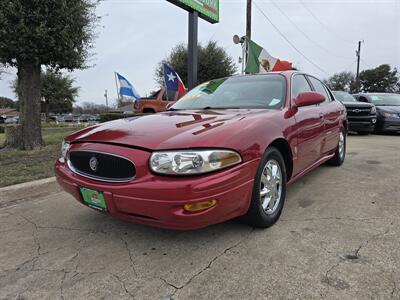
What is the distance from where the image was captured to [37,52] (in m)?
6.46

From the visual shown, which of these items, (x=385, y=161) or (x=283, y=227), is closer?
(x=283, y=227)

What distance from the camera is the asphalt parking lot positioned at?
204 centimetres

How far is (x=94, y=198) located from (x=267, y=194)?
4.84 feet

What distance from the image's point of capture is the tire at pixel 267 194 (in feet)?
8.64

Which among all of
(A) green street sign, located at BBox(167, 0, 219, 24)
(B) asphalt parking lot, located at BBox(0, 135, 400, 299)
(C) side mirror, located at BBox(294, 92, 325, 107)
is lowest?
(B) asphalt parking lot, located at BBox(0, 135, 400, 299)

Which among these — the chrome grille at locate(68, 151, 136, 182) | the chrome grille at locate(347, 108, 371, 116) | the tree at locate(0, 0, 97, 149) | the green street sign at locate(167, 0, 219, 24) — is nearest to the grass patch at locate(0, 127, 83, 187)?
the tree at locate(0, 0, 97, 149)

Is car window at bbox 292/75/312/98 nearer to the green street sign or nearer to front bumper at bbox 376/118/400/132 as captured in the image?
the green street sign

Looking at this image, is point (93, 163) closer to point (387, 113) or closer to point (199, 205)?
point (199, 205)

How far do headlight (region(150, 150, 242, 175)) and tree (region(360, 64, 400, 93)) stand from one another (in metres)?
65.3

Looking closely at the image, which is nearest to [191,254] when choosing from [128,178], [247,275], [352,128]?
[247,275]

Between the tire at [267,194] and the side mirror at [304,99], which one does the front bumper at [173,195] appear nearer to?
the tire at [267,194]

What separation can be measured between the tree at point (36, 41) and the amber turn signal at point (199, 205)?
5.62m

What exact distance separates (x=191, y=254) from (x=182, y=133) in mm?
932

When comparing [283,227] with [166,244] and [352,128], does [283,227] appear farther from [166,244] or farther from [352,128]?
[352,128]
